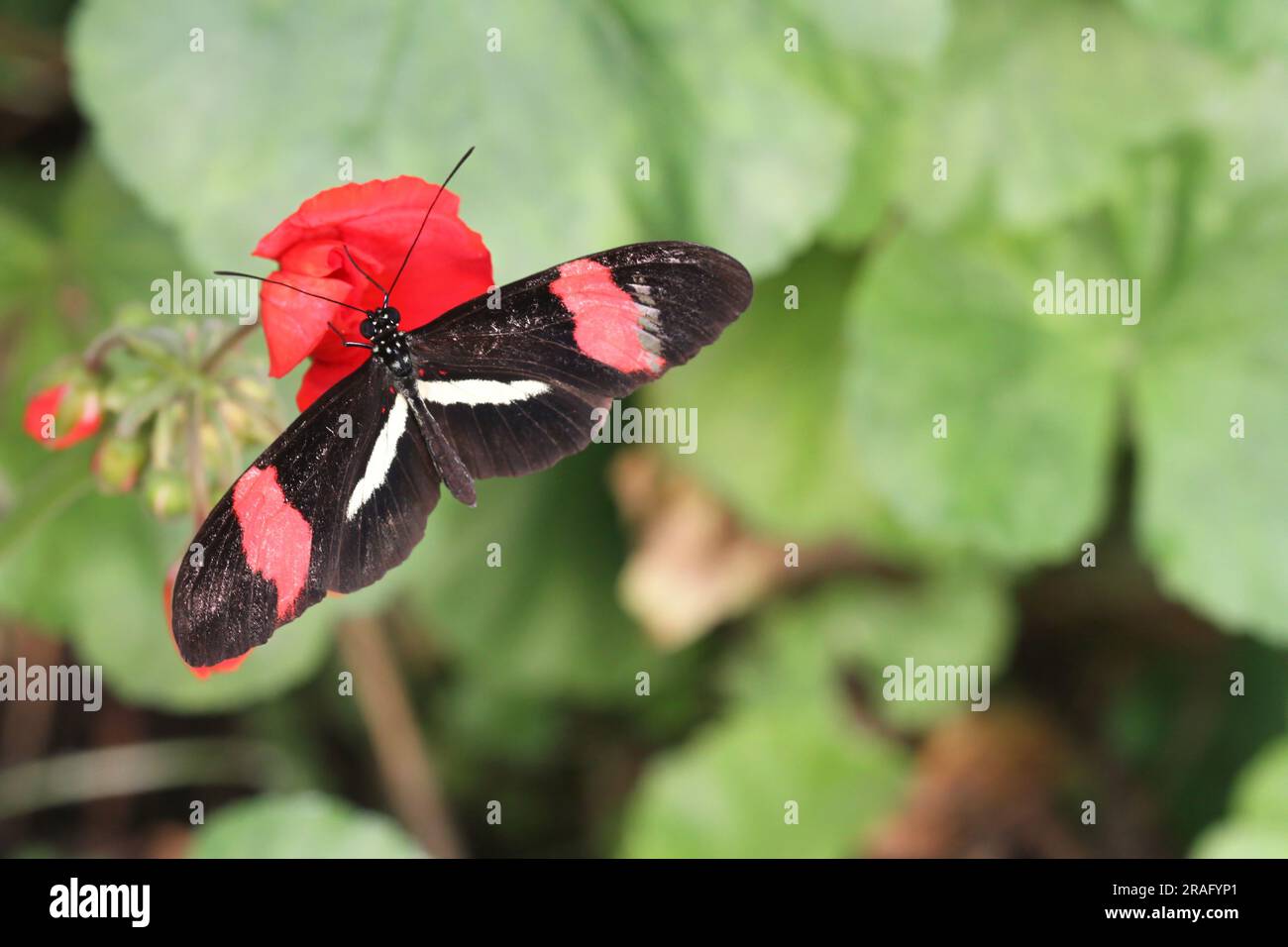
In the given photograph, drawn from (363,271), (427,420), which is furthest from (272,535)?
(363,271)

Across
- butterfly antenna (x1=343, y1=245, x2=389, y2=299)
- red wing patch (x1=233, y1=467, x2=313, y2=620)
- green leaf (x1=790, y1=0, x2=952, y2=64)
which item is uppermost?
green leaf (x1=790, y1=0, x2=952, y2=64)

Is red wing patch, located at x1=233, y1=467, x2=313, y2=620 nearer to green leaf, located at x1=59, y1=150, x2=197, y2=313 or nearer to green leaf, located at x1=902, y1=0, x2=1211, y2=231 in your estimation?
green leaf, located at x1=59, y1=150, x2=197, y2=313

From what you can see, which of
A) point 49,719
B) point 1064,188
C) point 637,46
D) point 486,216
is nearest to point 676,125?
point 637,46

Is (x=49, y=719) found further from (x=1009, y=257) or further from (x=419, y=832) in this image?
(x=1009, y=257)

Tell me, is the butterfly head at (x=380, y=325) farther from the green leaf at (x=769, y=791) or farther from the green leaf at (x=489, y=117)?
the green leaf at (x=769, y=791)

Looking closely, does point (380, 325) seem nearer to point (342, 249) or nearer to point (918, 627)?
point (342, 249)

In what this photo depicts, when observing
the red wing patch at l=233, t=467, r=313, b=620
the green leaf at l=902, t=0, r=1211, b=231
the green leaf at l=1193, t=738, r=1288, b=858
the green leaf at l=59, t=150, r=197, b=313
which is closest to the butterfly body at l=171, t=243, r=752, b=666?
the red wing patch at l=233, t=467, r=313, b=620
